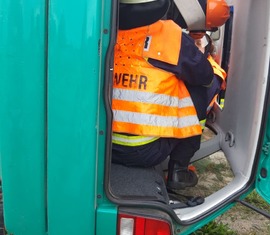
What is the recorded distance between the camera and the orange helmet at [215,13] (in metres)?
2.44

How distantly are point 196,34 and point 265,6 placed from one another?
2.41ft

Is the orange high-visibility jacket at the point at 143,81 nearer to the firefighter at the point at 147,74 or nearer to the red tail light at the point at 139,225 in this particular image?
the firefighter at the point at 147,74

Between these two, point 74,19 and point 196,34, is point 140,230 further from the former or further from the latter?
point 196,34

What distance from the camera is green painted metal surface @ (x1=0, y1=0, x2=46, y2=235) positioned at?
1.41 meters

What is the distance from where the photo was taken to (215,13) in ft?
8.07

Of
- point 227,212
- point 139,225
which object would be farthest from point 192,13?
point 227,212

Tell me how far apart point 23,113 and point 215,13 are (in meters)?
1.55

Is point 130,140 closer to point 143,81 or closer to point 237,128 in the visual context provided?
point 143,81

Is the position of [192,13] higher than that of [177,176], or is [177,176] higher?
[192,13]

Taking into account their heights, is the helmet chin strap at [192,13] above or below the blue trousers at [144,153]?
above

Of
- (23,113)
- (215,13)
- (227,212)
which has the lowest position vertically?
(227,212)

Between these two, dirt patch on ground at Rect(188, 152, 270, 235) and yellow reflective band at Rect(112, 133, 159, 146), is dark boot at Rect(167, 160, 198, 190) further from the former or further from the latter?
dirt patch on ground at Rect(188, 152, 270, 235)

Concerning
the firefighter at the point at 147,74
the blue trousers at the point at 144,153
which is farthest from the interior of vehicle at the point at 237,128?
the firefighter at the point at 147,74

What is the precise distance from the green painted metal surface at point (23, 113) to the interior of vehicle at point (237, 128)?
327mm
